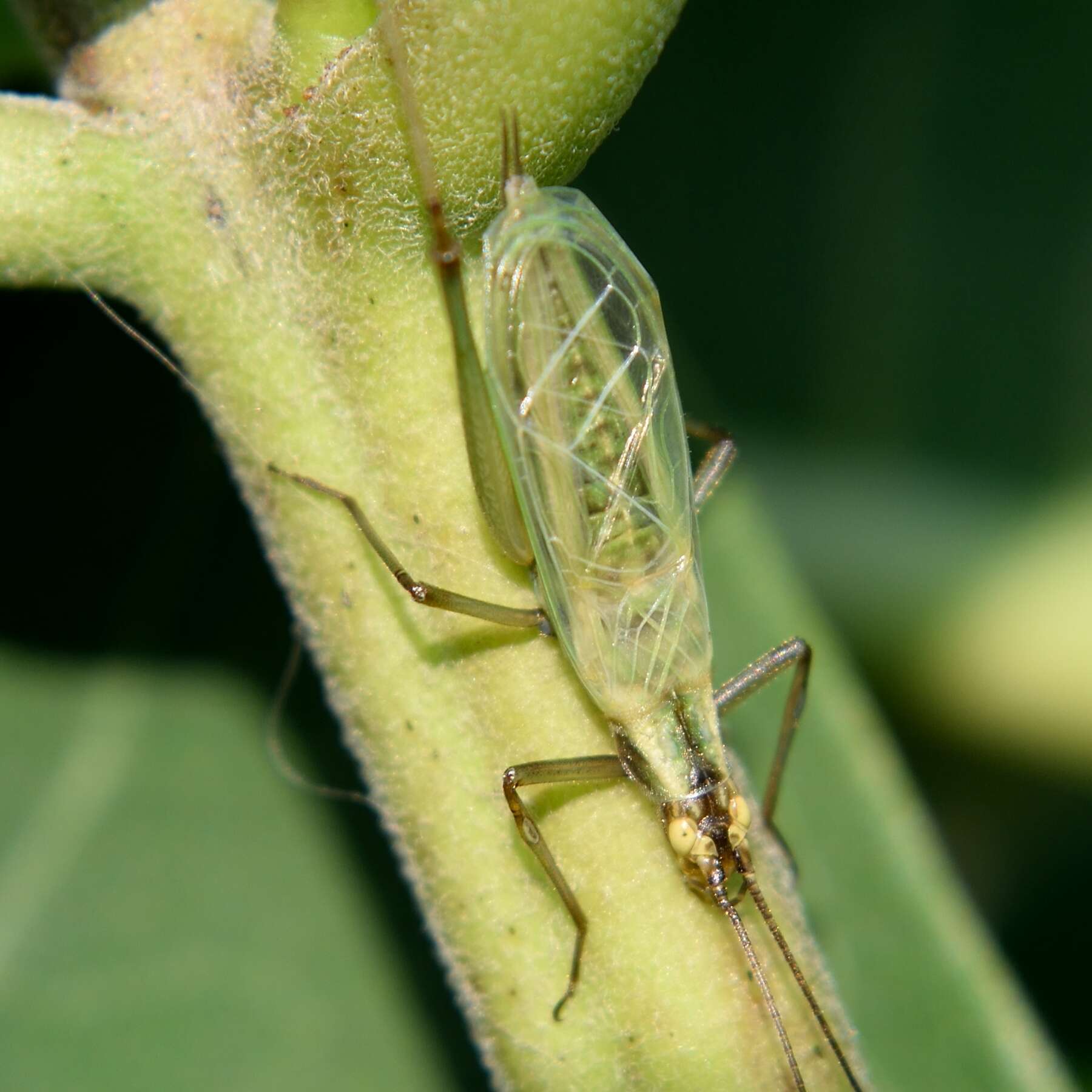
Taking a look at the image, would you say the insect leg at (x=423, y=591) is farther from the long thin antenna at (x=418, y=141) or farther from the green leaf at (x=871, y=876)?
the green leaf at (x=871, y=876)

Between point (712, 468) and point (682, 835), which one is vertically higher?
point (712, 468)

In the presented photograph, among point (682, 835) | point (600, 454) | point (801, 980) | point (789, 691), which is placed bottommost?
point (801, 980)

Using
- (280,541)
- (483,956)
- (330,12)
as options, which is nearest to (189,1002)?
(483,956)

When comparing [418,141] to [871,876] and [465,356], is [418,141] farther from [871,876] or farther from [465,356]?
[871,876]

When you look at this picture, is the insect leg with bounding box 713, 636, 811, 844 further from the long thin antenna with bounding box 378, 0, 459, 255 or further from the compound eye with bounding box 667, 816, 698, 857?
the long thin antenna with bounding box 378, 0, 459, 255

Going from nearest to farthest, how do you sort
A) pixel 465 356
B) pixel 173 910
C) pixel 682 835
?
1. pixel 465 356
2. pixel 682 835
3. pixel 173 910

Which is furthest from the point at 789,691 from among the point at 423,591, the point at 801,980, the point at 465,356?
the point at 465,356

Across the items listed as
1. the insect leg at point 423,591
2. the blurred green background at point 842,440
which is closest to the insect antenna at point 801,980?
the insect leg at point 423,591
